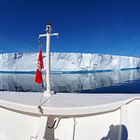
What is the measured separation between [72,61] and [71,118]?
233 feet

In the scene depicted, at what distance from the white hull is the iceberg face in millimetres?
68117

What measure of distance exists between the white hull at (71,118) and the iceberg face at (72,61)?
2682 inches

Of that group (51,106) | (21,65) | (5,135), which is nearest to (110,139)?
(51,106)

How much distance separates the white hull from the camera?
267 cm

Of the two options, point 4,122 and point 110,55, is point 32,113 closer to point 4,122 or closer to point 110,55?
point 4,122

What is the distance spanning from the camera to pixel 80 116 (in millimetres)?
2961

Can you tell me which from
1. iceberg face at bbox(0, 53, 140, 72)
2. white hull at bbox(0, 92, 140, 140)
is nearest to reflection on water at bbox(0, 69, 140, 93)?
white hull at bbox(0, 92, 140, 140)

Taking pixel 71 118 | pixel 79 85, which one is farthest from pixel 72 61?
pixel 71 118

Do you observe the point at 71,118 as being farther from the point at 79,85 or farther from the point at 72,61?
the point at 72,61

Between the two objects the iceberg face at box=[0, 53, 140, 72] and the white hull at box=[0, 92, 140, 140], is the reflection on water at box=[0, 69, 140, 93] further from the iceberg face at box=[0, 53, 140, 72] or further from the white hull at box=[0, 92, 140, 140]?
the iceberg face at box=[0, 53, 140, 72]

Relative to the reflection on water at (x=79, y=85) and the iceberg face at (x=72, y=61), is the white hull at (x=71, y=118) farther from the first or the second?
the iceberg face at (x=72, y=61)

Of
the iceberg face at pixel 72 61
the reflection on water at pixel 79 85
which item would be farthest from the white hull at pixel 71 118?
the iceberg face at pixel 72 61

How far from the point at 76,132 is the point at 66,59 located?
7057cm

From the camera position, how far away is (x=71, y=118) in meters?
3.00
